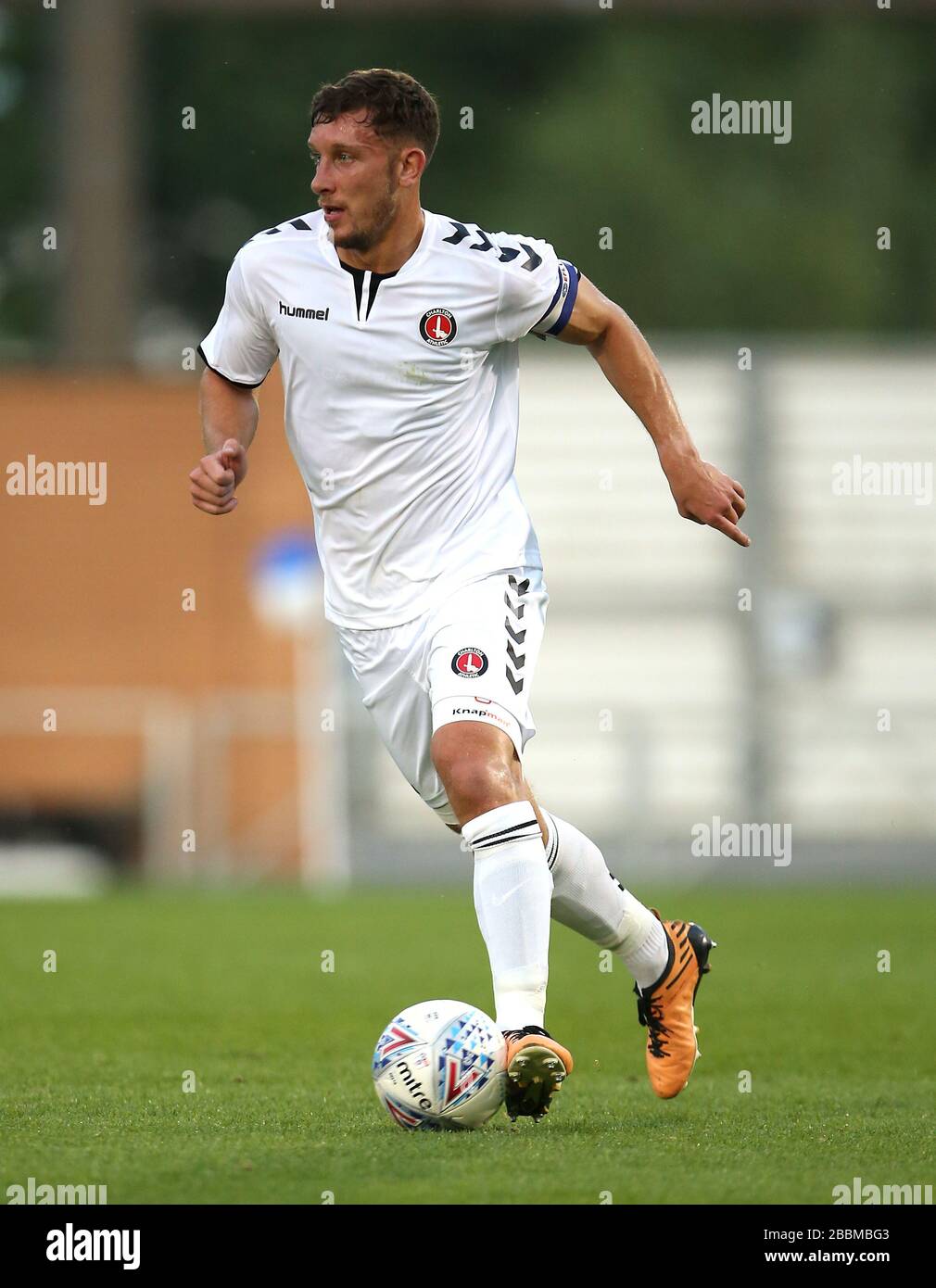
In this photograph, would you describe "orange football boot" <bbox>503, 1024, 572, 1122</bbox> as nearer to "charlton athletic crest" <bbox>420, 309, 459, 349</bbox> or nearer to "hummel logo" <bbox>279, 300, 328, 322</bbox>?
"charlton athletic crest" <bbox>420, 309, 459, 349</bbox>

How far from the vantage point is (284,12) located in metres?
22.0

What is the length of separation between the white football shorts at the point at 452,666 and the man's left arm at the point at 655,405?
0.48 m

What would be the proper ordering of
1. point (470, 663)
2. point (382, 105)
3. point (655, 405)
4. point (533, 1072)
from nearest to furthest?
point (533, 1072) → point (470, 663) → point (382, 105) → point (655, 405)

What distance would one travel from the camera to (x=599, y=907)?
20.0 feet

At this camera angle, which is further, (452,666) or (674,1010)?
(674,1010)

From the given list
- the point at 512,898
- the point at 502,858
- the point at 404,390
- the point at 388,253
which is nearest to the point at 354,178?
the point at 388,253

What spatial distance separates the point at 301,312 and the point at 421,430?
0.46 meters

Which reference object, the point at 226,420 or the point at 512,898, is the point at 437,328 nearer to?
the point at 226,420

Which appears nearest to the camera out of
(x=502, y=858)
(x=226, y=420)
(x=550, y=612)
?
(x=502, y=858)

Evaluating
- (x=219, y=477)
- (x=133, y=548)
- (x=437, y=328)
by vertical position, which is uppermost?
(x=133, y=548)

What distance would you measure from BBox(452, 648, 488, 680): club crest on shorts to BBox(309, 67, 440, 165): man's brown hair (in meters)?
1.31

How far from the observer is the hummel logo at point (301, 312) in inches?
231
